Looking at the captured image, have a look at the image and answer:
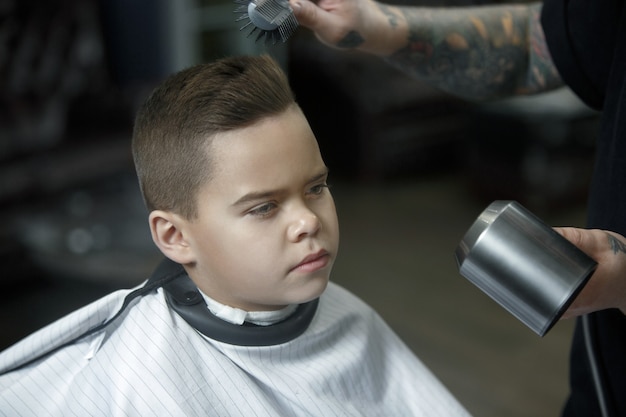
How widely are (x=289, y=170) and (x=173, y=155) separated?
0.21 metres

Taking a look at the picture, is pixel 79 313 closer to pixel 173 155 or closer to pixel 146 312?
pixel 146 312

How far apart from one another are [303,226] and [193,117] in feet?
0.86

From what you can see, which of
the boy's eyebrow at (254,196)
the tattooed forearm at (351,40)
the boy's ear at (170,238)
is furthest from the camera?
the tattooed forearm at (351,40)

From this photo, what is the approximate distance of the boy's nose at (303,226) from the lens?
A: 113 centimetres

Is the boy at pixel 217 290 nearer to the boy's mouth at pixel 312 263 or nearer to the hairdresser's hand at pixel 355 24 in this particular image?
the boy's mouth at pixel 312 263

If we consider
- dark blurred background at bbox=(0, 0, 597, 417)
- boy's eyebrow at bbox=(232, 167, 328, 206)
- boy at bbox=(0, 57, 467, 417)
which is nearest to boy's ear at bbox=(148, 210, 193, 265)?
boy at bbox=(0, 57, 467, 417)

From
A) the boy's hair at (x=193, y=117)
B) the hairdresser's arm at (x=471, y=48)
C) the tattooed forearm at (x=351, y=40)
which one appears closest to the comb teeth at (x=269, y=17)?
the boy's hair at (x=193, y=117)

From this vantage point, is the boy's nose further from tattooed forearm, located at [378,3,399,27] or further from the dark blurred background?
the dark blurred background

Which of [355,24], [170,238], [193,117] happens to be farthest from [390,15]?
[170,238]

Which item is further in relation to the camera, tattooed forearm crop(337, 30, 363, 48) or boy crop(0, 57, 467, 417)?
tattooed forearm crop(337, 30, 363, 48)

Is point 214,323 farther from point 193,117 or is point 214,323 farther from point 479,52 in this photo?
point 479,52

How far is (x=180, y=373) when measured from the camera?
1.17m

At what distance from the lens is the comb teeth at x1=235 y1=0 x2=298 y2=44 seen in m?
1.13

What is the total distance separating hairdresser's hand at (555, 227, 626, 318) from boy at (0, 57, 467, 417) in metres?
0.40
